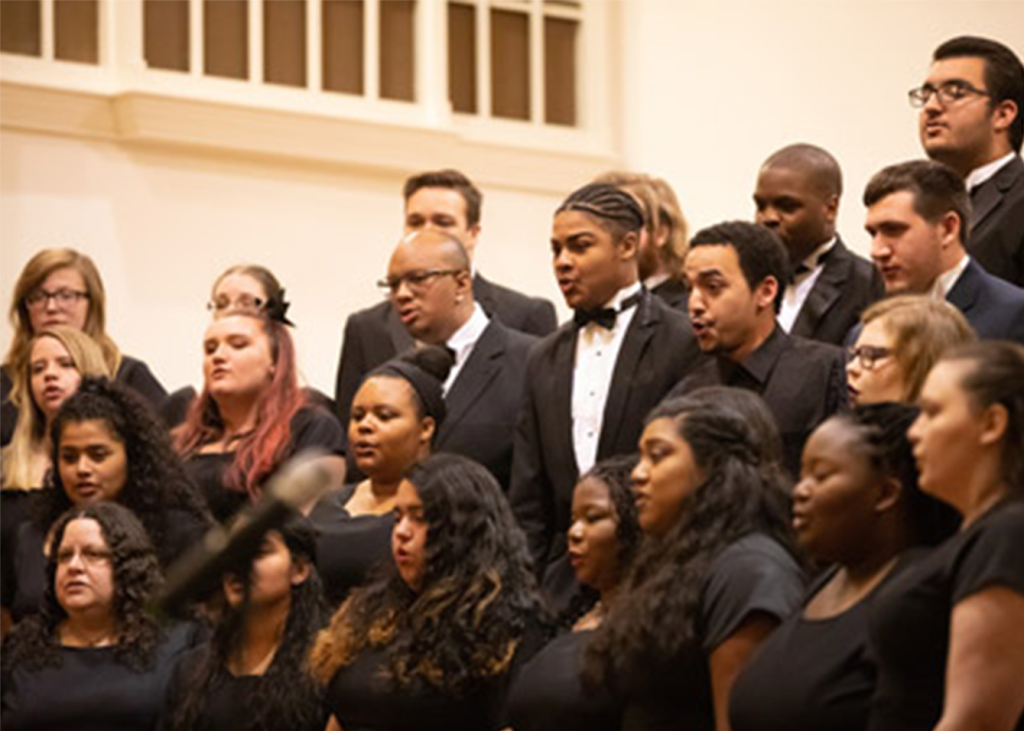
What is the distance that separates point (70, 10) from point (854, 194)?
337cm

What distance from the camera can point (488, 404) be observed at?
21.2 ft

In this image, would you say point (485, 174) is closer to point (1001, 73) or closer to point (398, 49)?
point (398, 49)

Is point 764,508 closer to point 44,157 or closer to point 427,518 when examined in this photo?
point 427,518

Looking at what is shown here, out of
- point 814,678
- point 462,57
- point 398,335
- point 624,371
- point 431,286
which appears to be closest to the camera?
point 814,678

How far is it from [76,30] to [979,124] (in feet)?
13.7

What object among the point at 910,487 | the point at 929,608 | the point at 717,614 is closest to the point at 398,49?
the point at 717,614

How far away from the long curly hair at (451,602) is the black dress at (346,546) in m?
0.33

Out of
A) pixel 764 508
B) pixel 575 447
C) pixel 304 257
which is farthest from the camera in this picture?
pixel 304 257

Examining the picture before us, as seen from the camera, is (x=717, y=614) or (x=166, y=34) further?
(x=166, y=34)

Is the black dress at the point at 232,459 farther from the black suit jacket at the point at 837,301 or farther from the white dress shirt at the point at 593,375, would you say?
the black suit jacket at the point at 837,301

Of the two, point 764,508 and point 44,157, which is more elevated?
point 44,157

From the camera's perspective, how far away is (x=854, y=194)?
10.1m

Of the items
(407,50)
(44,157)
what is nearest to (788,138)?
(407,50)

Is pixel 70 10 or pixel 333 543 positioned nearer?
pixel 333 543
